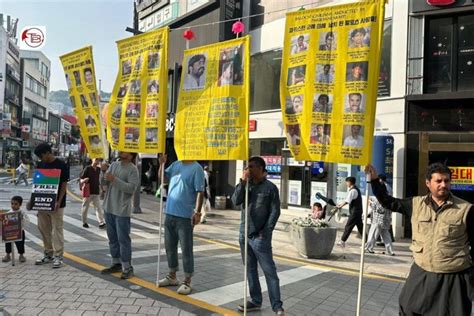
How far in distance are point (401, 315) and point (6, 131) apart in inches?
2256

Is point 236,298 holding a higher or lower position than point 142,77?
lower

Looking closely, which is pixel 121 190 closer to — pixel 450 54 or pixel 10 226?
pixel 10 226

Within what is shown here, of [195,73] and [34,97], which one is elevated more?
[34,97]

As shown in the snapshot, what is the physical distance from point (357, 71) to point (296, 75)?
0.65 m

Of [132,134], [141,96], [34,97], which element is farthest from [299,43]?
[34,97]

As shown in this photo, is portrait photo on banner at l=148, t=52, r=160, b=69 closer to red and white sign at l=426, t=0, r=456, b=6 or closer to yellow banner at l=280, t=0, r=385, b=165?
yellow banner at l=280, t=0, r=385, b=165

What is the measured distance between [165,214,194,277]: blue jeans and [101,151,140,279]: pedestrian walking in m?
0.71

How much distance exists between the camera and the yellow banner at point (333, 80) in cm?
402

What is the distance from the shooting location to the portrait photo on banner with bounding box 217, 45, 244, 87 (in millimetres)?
4832

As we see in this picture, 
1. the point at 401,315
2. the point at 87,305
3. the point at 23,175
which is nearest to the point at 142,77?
the point at 87,305

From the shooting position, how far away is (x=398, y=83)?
1145 centimetres

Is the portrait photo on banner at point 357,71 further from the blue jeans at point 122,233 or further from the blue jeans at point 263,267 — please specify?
the blue jeans at point 122,233

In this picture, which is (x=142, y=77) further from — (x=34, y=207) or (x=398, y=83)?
(x=398, y=83)

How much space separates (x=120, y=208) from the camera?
5.76 m
